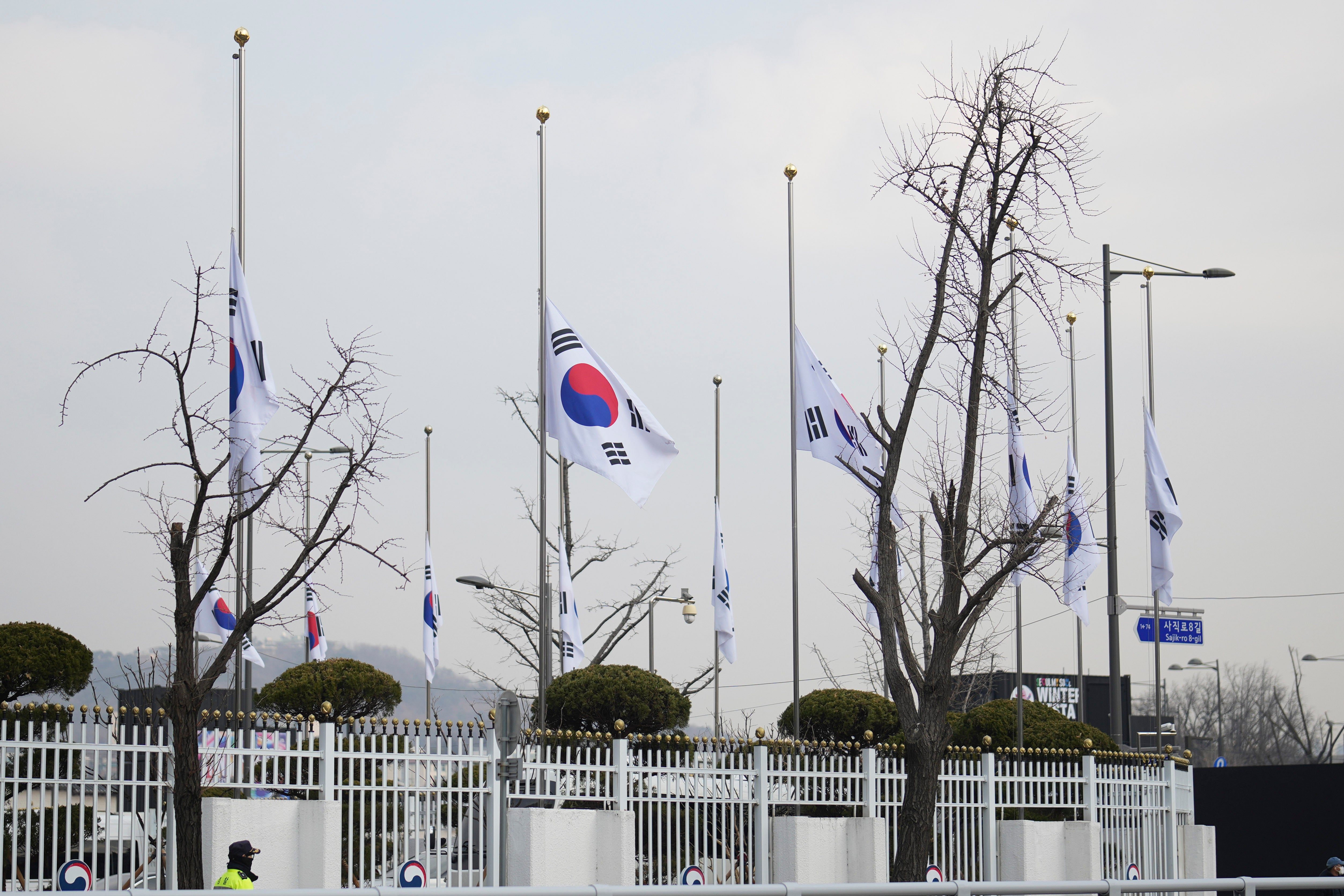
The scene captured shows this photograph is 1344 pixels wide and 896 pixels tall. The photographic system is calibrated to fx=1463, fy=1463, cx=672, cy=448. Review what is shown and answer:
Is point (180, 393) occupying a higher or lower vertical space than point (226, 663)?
higher

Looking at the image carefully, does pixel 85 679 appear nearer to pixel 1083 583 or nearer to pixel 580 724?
pixel 580 724

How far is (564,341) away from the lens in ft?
59.6

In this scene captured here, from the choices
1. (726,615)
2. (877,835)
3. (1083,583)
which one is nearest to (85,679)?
(877,835)

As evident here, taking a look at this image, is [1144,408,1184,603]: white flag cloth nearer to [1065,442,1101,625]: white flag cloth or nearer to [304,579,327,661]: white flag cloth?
[1065,442,1101,625]: white flag cloth

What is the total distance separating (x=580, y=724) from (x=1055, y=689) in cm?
5441

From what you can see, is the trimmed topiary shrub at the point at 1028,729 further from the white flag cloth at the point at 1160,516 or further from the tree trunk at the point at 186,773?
the tree trunk at the point at 186,773

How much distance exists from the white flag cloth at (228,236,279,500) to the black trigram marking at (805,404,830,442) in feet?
24.7

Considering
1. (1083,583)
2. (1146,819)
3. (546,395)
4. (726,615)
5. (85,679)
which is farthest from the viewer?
(1083,583)

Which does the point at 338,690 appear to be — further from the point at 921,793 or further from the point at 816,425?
the point at 921,793

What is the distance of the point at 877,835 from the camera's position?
16828 millimetres

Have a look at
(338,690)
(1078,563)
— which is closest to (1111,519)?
(1078,563)

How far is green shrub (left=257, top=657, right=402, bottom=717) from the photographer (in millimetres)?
20172

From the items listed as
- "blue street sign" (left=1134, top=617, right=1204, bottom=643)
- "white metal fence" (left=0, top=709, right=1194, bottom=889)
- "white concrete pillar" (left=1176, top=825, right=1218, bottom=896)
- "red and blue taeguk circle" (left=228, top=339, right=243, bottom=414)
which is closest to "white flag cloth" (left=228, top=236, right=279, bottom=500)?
"red and blue taeguk circle" (left=228, top=339, right=243, bottom=414)

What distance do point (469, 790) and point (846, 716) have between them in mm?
6954
